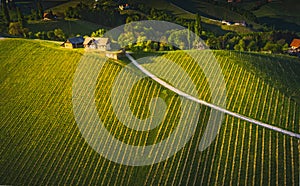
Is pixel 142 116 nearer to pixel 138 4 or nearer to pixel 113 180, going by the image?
pixel 113 180

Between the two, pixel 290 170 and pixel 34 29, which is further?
pixel 34 29

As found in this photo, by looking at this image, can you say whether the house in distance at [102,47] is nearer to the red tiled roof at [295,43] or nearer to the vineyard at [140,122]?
the vineyard at [140,122]

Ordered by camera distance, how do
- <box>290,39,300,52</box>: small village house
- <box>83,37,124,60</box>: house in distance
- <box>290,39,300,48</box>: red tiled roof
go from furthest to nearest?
<box>290,39,300,48</box>: red tiled roof, <box>290,39,300,52</box>: small village house, <box>83,37,124,60</box>: house in distance

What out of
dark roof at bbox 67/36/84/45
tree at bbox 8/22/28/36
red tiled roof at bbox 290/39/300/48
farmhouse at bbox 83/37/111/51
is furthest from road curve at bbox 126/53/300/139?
red tiled roof at bbox 290/39/300/48

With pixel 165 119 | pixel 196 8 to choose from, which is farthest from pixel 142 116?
pixel 196 8

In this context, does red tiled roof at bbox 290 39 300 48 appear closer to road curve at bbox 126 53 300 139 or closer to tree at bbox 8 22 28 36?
road curve at bbox 126 53 300 139

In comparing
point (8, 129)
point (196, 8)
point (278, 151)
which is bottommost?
point (196, 8)
